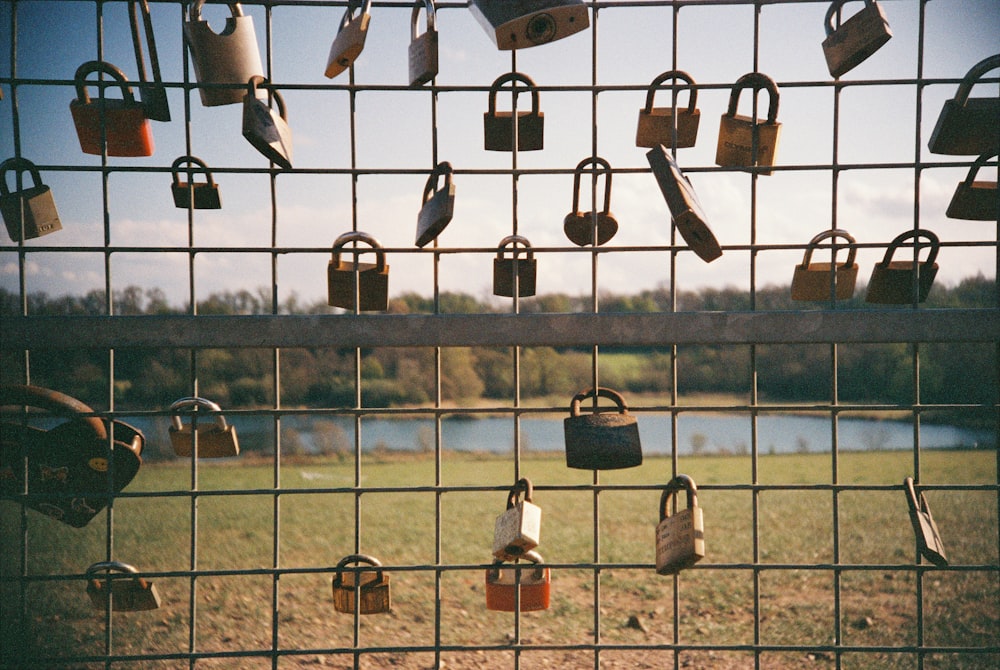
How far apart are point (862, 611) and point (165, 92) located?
4686 millimetres

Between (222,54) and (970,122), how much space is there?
1815 millimetres

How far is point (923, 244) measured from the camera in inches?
71.4

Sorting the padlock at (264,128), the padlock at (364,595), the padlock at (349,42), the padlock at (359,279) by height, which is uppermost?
the padlock at (349,42)

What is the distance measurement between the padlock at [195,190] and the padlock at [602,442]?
42.4 inches

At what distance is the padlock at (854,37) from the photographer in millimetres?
1636

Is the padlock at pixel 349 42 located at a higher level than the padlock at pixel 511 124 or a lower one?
higher

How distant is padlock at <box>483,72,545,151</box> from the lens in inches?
70.2

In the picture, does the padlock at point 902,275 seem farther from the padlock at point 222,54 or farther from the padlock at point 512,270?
the padlock at point 222,54

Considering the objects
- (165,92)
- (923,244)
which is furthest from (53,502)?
(923,244)

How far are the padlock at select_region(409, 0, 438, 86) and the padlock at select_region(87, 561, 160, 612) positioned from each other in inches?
55.5

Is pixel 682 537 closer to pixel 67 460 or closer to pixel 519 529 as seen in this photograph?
pixel 519 529

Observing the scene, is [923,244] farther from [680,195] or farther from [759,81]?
[680,195]

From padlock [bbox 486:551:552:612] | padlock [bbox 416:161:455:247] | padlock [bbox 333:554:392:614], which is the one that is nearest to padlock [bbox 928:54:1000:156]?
padlock [bbox 416:161:455:247]

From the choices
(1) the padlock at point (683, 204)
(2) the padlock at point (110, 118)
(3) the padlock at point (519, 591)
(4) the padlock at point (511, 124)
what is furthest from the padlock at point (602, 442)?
(2) the padlock at point (110, 118)
